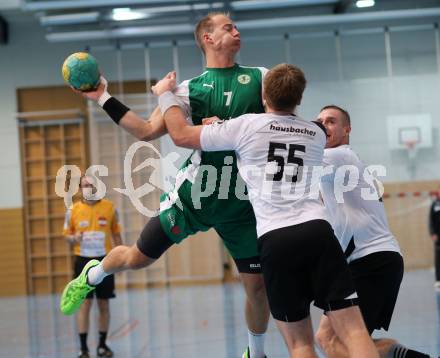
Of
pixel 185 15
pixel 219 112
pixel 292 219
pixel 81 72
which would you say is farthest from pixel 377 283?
pixel 185 15

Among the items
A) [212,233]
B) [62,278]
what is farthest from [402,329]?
[62,278]

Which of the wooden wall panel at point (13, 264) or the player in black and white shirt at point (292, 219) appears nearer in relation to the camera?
the player in black and white shirt at point (292, 219)

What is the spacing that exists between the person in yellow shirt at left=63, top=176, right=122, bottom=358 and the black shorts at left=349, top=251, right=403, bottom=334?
14.4 feet

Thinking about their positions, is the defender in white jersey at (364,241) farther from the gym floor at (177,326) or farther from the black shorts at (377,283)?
the gym floor at (177,326)

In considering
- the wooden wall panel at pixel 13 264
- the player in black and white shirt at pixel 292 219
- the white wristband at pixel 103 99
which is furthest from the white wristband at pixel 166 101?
the wooden wall panel at pixel 13 264

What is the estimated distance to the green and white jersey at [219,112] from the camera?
15.6 feet

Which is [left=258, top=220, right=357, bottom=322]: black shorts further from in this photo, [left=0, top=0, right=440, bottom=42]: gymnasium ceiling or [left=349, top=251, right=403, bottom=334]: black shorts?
[left=0, top=0, right=440, bottom=42]: gymnasium ceiling

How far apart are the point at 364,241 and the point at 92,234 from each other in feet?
16.3

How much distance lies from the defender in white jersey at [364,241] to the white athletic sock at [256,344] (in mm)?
847

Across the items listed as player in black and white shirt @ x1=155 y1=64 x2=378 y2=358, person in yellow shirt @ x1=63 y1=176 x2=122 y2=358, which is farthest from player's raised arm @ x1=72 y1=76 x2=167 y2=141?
person in yellow shirt @ x1=63 y1=176 x2=122 y2=358

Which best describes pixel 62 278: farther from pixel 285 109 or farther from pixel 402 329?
pixel 285 109

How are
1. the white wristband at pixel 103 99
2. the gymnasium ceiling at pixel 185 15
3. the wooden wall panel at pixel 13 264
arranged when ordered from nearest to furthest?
the white wristband at pixel 103 99
the gymnasium ceiling at pixel 185 15
the wooden wall panel at pixel 13 264

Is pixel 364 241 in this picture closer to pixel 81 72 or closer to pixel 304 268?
pixel 304 268

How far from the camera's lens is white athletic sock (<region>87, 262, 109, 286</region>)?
5.46 meters
